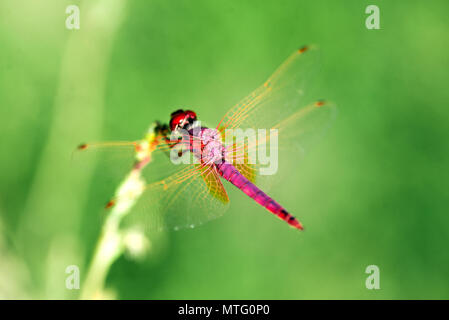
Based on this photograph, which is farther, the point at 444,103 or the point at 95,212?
the point at 444,103

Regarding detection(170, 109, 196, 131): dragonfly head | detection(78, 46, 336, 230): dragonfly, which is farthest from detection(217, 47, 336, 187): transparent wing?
detection(170, 109, 196, 131): dragonfly head

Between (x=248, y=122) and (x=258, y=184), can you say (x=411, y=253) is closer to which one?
(x=258, y=184)

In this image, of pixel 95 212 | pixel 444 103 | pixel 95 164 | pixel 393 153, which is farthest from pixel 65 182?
pixel 444 103

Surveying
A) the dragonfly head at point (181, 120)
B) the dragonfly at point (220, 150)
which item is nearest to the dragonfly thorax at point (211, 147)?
the dragonfly at point (220, 150)

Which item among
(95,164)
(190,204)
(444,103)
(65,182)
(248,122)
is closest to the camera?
(190,204)

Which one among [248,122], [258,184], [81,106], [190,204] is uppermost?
[81,106]

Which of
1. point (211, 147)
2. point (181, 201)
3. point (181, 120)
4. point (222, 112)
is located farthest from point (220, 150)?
point (222, 112)
